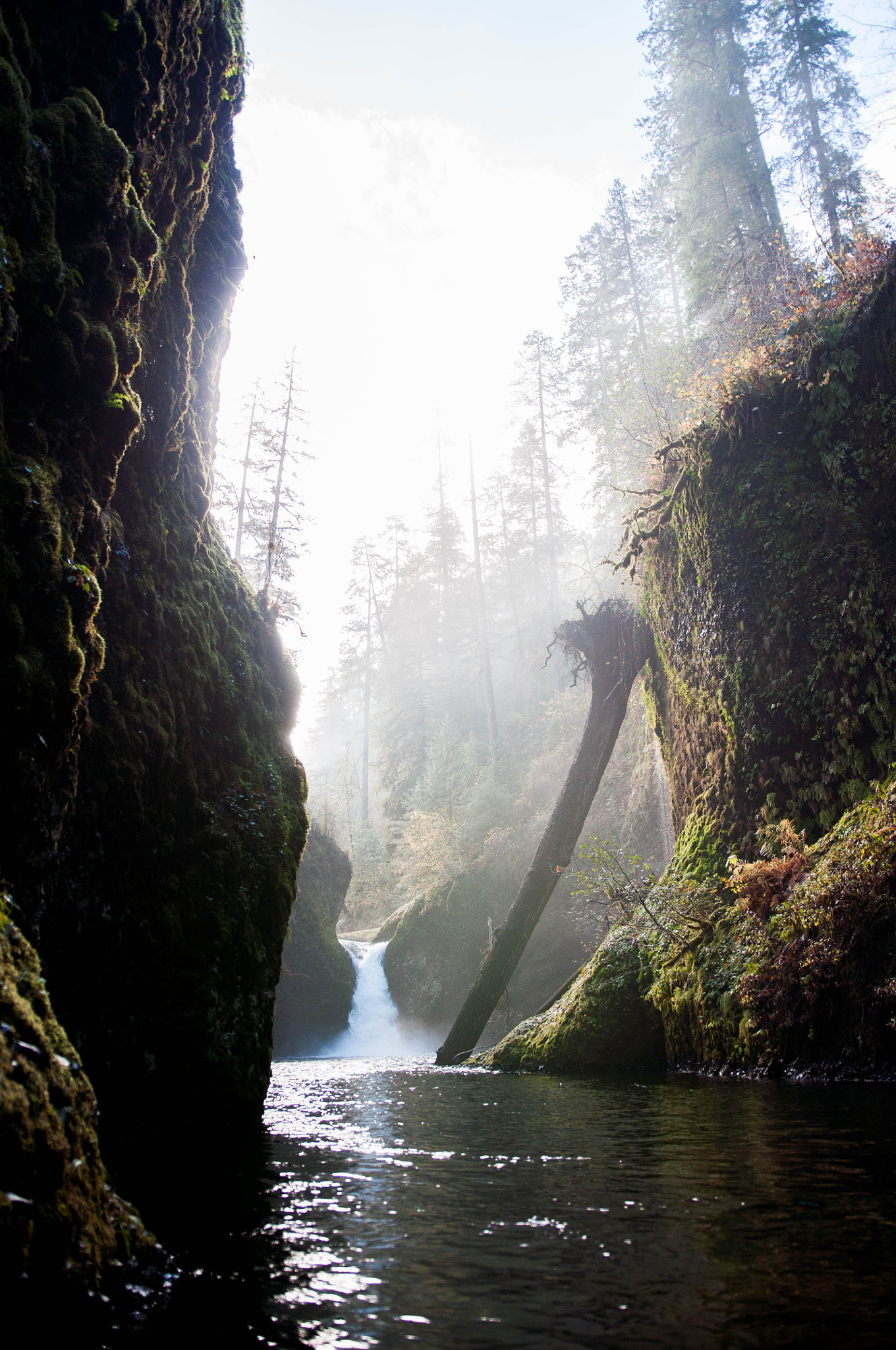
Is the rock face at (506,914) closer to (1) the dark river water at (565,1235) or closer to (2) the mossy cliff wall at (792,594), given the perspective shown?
(2) the mossy cliff wall at (792,594)

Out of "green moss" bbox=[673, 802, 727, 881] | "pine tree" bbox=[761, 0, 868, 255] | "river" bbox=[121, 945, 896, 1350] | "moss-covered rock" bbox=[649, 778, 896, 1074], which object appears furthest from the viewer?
"pine tree" bbox=[761, 0, 868, 255]

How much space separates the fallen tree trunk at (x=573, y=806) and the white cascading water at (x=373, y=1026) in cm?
954

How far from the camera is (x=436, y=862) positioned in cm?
2408

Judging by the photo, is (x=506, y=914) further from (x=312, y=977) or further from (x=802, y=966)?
(x=802, y=966)

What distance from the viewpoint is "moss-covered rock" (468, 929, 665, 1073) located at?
8031 mm

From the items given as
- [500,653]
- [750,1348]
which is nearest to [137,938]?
[750,1348]

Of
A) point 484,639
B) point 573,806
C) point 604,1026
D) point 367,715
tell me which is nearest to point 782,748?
point 604,1026

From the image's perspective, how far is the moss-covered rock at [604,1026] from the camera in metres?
8.03

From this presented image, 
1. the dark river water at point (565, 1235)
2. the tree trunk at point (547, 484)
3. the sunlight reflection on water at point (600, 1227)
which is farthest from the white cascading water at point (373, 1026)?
the tree trunk at point (547, 484)

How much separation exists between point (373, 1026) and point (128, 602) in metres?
18.7

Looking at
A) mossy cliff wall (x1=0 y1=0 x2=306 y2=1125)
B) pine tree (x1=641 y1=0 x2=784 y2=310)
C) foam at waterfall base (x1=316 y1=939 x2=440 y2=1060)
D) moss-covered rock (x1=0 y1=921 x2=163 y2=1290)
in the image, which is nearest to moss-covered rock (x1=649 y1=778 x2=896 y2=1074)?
mossy cliff wall (x1=0 y1=0 x2=306 y2=1125)

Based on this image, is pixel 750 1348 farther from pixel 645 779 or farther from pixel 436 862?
pixel 436 862

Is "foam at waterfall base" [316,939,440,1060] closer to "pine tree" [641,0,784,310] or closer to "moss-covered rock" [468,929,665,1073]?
"moss-covered rock" [468,929,665,1073]

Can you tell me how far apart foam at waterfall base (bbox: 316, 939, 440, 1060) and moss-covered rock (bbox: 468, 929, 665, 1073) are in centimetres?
1135
